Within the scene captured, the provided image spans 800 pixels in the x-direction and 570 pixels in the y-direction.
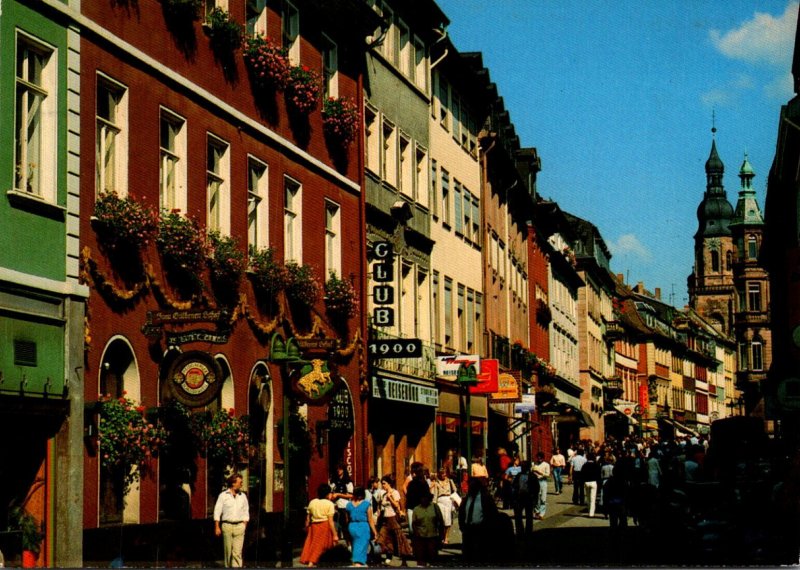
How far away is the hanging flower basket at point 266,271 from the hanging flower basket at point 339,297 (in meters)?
3.68

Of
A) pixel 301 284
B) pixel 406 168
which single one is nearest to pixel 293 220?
pixel 301 284

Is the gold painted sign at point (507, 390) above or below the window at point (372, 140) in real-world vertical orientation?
below

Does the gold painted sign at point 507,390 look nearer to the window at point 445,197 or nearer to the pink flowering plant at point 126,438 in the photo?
the window at point 445,197

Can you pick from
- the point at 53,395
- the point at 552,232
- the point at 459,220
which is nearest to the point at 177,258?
the point at 53,395

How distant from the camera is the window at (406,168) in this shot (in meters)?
40.8

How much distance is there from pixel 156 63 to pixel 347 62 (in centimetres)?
1162

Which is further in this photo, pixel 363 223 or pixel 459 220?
pixel 459 220

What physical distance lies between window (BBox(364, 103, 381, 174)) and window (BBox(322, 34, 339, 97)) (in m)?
2.89

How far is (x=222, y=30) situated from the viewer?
26.1m

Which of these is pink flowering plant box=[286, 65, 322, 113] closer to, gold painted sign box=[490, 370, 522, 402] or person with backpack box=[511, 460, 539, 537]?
person with backpack box=[511, 460, 539, 537]

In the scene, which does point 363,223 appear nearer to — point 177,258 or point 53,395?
point 177,258

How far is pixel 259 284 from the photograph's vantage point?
27.9 m

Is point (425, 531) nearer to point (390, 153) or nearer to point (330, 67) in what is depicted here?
point (330, 67)

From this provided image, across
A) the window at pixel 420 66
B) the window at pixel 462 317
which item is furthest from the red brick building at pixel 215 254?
the window at pixel 462 317
